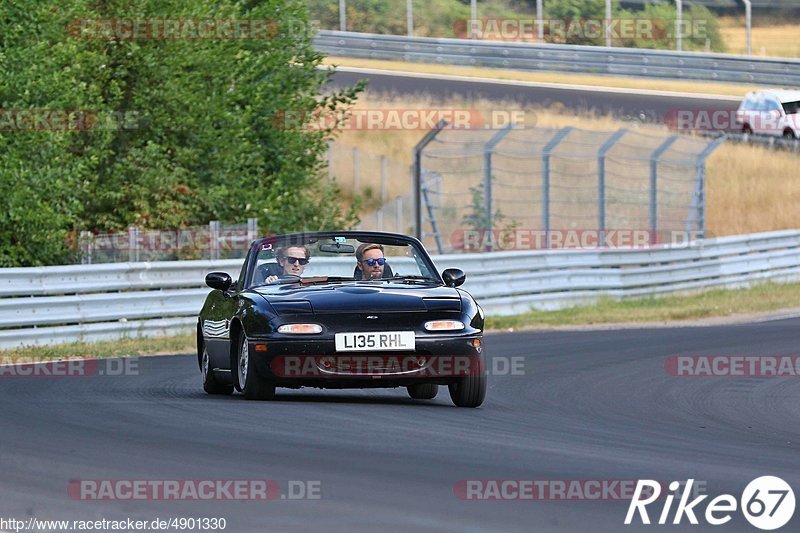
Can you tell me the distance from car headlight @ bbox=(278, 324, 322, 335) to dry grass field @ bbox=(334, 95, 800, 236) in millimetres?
26010

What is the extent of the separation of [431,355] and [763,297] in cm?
1671

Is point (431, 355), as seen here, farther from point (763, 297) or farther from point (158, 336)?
point (763, 297)

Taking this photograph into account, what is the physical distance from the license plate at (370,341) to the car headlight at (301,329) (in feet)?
0.47

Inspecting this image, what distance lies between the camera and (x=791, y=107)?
136 feet

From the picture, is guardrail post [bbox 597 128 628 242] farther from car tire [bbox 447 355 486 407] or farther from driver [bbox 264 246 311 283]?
car tire [bbox 447 355 486 407]

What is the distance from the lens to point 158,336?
18562 mm

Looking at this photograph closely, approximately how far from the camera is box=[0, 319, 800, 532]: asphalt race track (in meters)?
6.36

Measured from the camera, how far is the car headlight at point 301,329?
1013 centimetres

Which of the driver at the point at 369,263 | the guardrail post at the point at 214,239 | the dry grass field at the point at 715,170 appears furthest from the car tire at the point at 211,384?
the dry grass field at the point at 715,170

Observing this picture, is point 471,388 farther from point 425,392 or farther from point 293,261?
point 293,261

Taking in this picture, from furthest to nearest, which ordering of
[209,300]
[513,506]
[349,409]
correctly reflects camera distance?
[209,300] < [349,409] < [513,506]

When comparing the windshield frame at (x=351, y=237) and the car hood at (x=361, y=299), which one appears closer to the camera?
the car hood at (x=361, y=299)

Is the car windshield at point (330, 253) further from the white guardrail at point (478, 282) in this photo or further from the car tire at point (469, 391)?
the white guardrail at point (478, 282)

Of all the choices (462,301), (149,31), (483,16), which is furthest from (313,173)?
(483,16)
